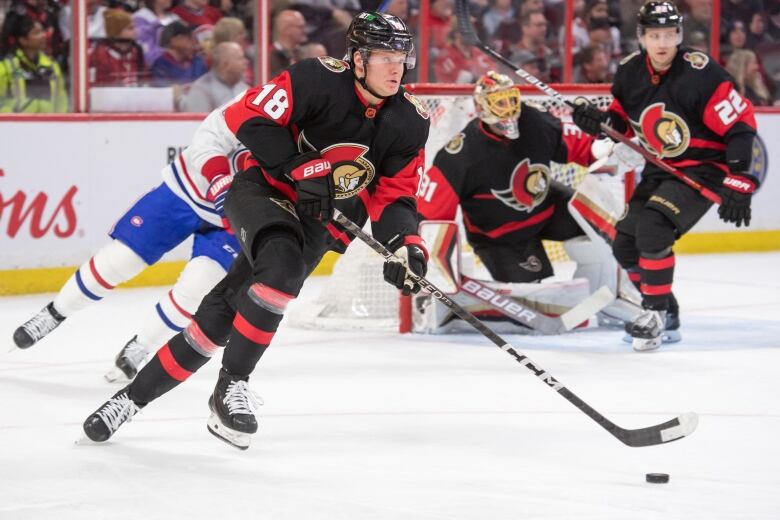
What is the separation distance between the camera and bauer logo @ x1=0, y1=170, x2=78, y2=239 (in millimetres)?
5531

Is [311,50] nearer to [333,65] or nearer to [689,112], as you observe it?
[689,112]

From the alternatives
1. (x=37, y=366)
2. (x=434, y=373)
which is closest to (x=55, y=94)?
(x=37, y=366)

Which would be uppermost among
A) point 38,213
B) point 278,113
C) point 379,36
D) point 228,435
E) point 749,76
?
point 379,36

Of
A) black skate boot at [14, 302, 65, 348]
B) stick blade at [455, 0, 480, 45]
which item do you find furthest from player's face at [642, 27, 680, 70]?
black skate boot at [14, 302, 65, 348]

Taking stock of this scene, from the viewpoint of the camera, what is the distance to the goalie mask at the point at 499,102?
188 inches

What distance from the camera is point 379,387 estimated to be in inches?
156

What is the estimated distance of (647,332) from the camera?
458 cm

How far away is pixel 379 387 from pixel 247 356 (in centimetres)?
101

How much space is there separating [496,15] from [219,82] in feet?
5.86

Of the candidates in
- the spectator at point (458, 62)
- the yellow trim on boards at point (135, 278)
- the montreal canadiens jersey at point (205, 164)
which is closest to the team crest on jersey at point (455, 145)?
the montreal canadiens jersey at point (205, 164)

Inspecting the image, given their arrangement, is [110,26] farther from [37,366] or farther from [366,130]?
[366,130]

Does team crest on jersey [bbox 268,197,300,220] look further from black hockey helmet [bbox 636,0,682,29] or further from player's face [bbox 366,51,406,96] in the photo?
black hockey helmet [bbox 636,0,682,29]

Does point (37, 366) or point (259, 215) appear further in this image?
point (37, 366)

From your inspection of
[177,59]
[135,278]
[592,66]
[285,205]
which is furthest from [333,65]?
[592,66]
